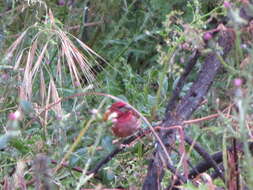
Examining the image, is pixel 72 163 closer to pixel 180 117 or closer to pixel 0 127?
pixel 180 117

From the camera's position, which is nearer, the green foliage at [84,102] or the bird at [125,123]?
the green foliage at [84,102]

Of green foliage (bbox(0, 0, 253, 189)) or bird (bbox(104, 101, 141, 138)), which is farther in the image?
bird (bbox(104, 101, 141, 138))

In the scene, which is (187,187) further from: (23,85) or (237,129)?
(23,85)

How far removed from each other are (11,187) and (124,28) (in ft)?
7.11

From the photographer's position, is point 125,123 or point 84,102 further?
point 84,102

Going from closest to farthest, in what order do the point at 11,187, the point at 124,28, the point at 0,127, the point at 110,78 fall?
1. the point at 11,187
2. the point at 0,127
3. the point at 110,78
4. the point at 124,28

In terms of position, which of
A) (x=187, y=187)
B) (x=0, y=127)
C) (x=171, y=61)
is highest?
(x=171, y=61)

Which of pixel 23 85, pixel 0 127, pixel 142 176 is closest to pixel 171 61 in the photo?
pixel 142 176

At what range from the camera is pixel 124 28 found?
3.63 meters

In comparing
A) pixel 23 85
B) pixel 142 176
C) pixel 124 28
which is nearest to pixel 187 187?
pixel 142 176

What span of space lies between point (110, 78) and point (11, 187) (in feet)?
4.59

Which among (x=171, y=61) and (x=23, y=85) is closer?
(x=171, y=61)

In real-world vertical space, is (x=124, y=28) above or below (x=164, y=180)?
above

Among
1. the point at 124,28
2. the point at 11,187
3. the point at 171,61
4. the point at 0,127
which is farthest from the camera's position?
the point at 124,28
